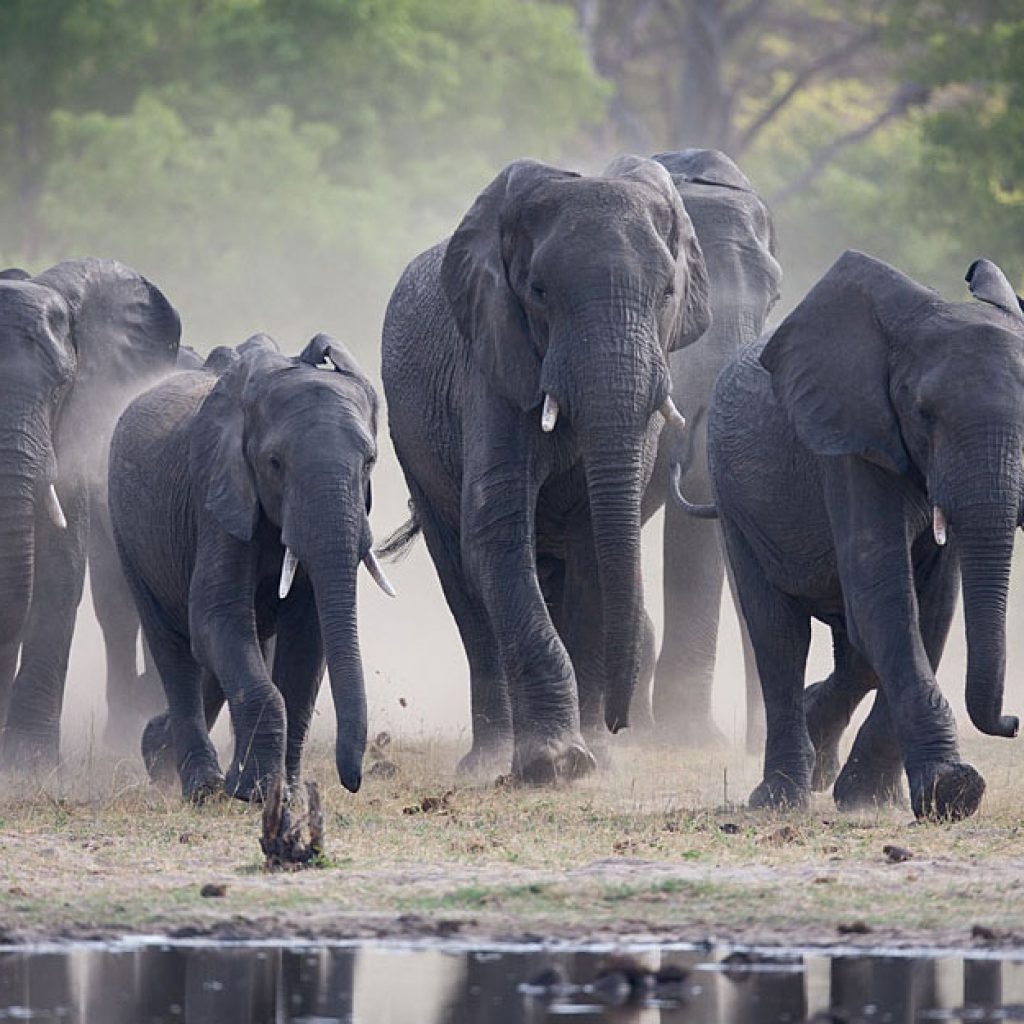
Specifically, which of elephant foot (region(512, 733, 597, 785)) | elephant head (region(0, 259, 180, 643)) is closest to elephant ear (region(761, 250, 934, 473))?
elephant foot (region(512, 733, 597, 785))

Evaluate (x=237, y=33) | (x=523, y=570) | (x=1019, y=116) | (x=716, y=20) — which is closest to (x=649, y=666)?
(x=523, y=570)

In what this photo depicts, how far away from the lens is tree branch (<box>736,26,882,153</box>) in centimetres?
4188

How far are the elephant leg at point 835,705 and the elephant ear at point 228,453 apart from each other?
238 centimetres

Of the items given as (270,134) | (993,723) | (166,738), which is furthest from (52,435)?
(270,134)

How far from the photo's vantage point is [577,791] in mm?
12055

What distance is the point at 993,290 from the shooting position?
1134 cm

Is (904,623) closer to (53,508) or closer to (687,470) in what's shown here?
(687,470)

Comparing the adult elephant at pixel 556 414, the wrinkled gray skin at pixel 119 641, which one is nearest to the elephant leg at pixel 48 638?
the wrinkled gray skin at pixel 119 641

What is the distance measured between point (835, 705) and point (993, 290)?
2018 mm

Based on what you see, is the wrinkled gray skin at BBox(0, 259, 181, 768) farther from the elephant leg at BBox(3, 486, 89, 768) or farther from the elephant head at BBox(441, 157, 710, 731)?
the elephant head at BBox(441, 157, 710, 731)

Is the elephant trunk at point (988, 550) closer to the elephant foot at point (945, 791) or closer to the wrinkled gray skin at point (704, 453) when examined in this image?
the elephant foot at point (945, 791)

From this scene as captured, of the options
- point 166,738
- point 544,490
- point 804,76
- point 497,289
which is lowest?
point 166,738

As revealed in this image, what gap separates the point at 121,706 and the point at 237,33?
21.1 meters

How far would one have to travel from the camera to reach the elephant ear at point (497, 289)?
12.5 metres
